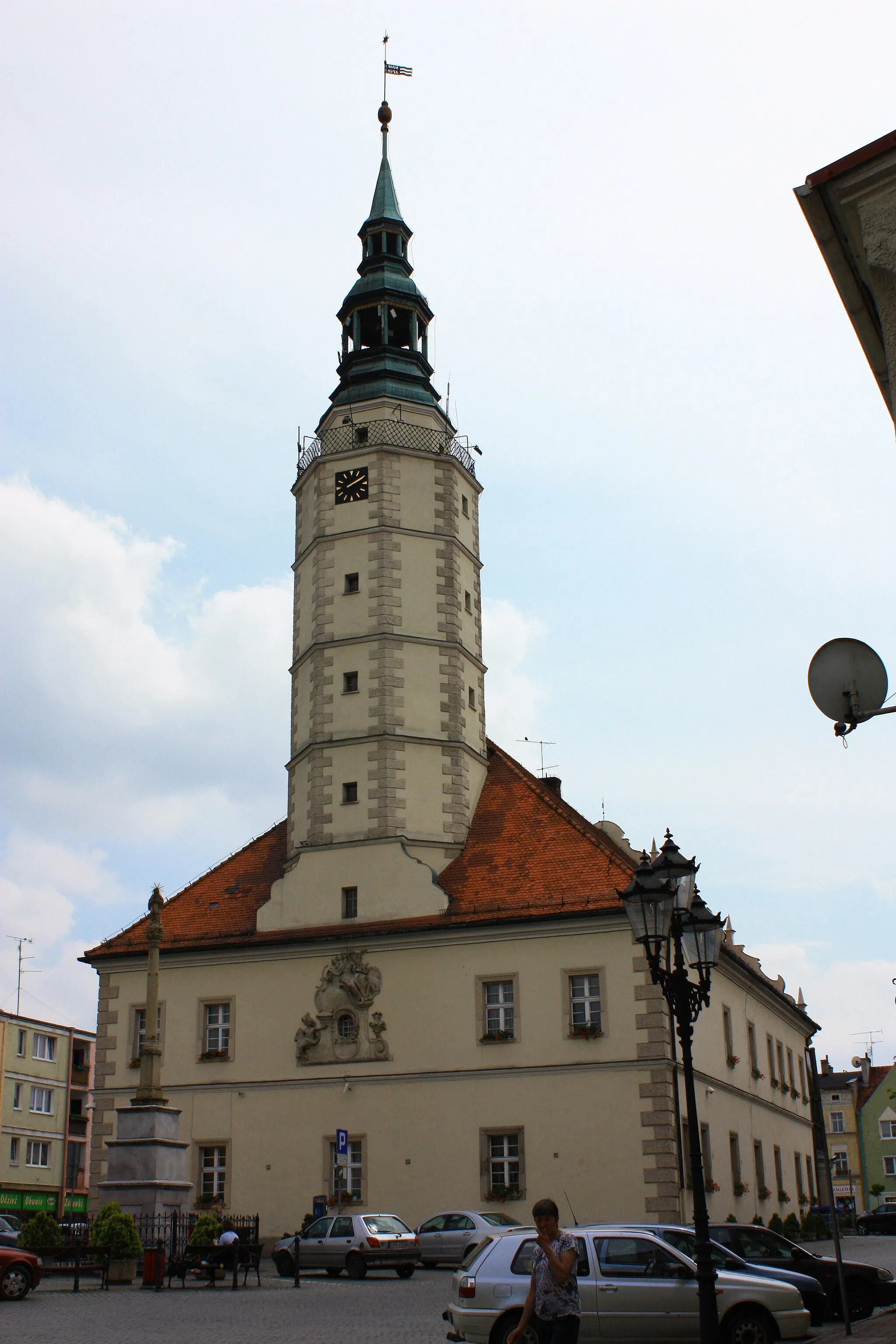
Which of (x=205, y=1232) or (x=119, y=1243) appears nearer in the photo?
(x=119, y=1243)

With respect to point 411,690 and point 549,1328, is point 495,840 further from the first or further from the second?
point 549,1328

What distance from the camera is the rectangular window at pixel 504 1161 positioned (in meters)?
33.0

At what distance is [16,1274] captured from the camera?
73.0 feet

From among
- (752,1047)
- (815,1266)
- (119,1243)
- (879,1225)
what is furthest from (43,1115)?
(815,1266)

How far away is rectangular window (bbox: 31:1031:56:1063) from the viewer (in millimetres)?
70188

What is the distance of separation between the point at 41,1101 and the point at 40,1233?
153ft

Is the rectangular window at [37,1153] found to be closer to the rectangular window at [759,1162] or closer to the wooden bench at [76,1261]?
the rectangular window at [759,1162]

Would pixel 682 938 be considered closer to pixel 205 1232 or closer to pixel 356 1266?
pixel 356 1266

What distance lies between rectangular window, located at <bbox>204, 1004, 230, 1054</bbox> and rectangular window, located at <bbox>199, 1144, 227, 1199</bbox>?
2.51 metres

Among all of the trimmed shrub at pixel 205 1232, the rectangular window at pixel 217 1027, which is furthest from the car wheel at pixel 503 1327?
the rectangular window at pixel 217 1027

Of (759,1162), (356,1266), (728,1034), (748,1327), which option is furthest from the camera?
(759,1162)

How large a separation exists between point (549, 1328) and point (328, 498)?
110 feet

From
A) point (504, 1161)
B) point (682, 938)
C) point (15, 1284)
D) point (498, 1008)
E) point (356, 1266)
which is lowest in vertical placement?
point (356, 1266)

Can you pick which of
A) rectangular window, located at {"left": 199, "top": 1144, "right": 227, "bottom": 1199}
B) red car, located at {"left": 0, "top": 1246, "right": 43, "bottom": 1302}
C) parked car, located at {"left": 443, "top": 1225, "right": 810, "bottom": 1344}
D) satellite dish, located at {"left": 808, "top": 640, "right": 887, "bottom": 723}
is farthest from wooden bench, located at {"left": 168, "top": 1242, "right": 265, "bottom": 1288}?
satellite dish, located at {"left": 808, "top": 640, "right": 887, "bottom": 723}
